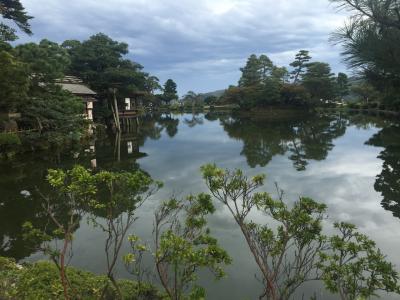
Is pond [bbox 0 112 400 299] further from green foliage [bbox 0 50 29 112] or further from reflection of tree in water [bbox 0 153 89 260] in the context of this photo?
green foliage [bbox 0 50 29 112]

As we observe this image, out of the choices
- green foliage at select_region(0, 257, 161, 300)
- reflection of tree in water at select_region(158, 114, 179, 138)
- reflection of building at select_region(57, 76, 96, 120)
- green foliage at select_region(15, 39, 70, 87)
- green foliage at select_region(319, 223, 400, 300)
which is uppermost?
green foliage at select_region(15, 39, 70, 87)

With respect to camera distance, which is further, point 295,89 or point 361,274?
point 295,89

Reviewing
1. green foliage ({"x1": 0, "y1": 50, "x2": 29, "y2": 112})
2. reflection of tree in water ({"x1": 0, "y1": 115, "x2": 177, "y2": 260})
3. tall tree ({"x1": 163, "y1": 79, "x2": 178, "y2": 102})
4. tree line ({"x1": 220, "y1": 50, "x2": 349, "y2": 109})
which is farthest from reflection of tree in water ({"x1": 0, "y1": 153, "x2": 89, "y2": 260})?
tall tree ({"x1": 163, "y1": 79, "x2": 178, "y2": 102})

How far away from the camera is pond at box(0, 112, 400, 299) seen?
7.48 m

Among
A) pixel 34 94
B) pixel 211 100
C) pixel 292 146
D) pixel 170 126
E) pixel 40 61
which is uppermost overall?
pixel 40 61

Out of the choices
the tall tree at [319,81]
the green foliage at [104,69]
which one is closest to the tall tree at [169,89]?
the tall tree at [319,81]

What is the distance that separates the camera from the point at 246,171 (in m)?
15.5

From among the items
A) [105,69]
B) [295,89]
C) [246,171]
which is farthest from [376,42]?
[295,89]

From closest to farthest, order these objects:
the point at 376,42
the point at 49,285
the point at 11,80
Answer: the point at 376,42, the point at 49,285, the point at 11,80

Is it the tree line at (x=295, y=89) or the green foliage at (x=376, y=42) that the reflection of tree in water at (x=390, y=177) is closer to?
the green foliage at (x=376, y=42)

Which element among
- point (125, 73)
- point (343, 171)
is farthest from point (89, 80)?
point (343, 171)

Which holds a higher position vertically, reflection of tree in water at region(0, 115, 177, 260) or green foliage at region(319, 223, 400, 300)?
green foliage at region(319, 223, 400, 300)

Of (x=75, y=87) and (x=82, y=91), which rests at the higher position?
(x=75, y=87)

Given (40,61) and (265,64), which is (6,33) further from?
(265,64)
